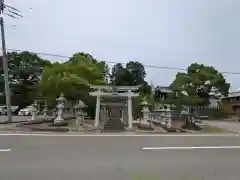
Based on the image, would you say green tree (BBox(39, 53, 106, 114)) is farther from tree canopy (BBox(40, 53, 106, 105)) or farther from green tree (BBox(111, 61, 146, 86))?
green tree (BBox(111, 61, 146, 86))

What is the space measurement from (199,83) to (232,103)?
10.3m

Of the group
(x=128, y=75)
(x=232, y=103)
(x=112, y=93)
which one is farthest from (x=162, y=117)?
(x=128, y=75)

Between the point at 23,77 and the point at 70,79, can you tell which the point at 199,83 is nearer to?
the point at 23,77

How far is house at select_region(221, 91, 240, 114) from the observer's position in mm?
55737

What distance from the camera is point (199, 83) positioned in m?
50.8
